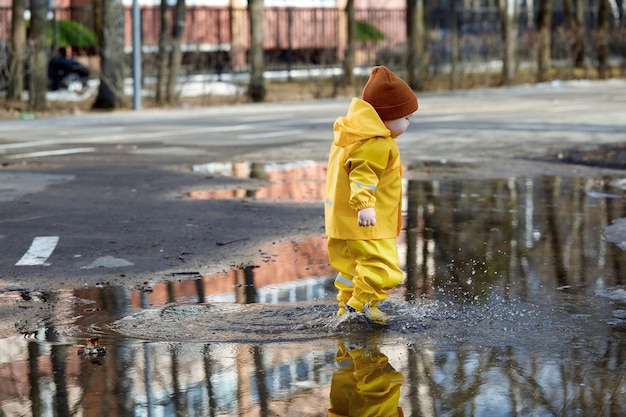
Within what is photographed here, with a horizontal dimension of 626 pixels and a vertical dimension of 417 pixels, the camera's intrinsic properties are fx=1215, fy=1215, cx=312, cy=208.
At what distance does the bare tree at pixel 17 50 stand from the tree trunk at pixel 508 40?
47.3 feet

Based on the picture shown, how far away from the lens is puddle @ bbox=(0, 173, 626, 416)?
4582mm

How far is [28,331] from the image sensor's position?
19.2ft

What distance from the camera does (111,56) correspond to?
81.3 feet

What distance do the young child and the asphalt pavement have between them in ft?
6.11

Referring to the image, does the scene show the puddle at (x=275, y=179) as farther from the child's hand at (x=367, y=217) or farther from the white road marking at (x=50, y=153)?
the child's hand at (x=367, y=217)

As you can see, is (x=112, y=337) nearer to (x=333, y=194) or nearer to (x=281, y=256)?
(x=333, y=194)

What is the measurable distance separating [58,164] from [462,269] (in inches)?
303

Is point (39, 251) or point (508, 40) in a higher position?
point (508, 40)

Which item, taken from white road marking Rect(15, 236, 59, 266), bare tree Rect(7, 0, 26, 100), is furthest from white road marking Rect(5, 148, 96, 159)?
bare tree Rect(7, 0, 26, 100)

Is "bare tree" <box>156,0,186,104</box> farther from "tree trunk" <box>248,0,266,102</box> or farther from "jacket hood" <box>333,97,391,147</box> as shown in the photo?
"jacket hood" <box>333,97,391,147</box>

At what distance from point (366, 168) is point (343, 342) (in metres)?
0.83

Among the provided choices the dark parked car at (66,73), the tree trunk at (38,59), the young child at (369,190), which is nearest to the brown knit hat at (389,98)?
the young child at (369,190)

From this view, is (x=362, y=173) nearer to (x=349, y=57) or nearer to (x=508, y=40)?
(x=349, y=57)

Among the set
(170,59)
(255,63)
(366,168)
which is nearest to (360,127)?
(366,168)
